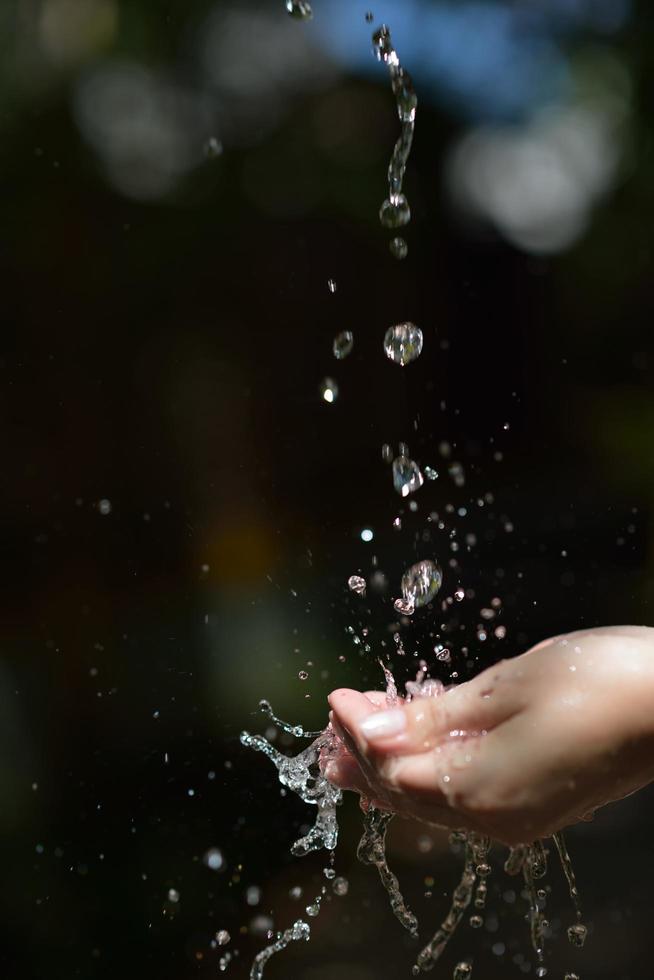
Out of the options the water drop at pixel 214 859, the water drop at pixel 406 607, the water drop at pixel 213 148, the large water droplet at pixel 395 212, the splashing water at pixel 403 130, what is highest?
the water drop at pixel 213 148

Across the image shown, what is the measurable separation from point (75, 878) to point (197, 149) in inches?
62.2

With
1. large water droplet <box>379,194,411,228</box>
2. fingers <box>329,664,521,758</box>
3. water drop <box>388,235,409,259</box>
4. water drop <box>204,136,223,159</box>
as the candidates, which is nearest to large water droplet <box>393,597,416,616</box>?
fingers <box>329,664,521,758</box>

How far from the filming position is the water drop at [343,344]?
6.66 ft

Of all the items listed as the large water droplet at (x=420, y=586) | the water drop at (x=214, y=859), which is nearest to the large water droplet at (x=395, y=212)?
A: the large water droplet at (x=420, y=586)

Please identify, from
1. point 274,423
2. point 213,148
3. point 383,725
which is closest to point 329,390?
point 274,423

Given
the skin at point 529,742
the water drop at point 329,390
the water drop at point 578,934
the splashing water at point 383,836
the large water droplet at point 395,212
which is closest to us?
the skin at point 529,742

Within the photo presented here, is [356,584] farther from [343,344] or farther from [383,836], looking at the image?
[383,836]

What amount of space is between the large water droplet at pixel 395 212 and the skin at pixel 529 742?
1432mm

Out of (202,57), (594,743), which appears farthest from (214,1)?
(594,743)

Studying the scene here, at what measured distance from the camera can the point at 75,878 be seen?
183 centimetres

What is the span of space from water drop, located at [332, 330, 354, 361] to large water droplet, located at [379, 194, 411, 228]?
0.81 feet

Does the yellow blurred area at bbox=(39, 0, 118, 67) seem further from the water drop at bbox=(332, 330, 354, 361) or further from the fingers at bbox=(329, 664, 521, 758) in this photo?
the fingers at bbox=(329, 664, 521, 758)

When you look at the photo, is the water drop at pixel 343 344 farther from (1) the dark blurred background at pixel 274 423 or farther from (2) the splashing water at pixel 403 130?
(2) the splashing water at pixel 403 130

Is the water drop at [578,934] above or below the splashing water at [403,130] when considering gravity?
below
